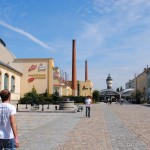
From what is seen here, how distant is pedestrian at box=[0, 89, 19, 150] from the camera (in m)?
6.39

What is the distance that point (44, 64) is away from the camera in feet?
245

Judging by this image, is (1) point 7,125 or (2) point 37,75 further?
(2) point 37,75

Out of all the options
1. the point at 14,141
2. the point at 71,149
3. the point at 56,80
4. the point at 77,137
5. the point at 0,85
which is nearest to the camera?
the point at 14,141

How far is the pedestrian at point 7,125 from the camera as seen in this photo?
639 cm

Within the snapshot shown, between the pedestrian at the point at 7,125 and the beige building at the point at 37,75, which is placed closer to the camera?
the pedestrian at the point at 7,125

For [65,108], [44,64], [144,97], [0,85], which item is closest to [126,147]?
[65,108]

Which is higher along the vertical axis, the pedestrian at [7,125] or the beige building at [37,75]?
the beige building at [37,75]

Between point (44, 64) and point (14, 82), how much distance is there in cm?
859

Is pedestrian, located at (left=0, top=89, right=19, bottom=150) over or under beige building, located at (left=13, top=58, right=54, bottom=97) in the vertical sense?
under

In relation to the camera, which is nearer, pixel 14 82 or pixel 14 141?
pixel 14 141

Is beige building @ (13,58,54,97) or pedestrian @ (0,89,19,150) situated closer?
pedestrian @ (0,89,19,150)

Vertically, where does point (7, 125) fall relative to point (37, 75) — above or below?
below

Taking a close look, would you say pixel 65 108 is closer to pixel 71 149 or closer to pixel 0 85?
pixel 0 85

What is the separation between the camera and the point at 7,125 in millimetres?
6457
